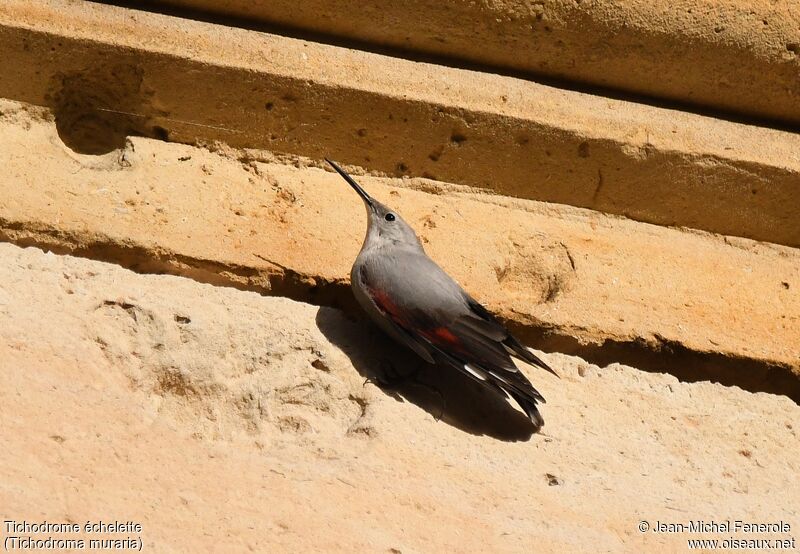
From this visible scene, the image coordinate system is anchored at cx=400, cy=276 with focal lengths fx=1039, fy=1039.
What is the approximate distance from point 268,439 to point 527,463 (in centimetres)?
75

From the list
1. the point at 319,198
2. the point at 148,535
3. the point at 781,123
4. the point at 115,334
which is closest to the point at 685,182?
the point at 781,123

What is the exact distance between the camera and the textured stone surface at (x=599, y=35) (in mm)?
3766

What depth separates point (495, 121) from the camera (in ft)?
12.2

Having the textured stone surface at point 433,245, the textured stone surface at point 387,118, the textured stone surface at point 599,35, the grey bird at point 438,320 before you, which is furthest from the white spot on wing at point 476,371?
the textured stone surface at point 599,35

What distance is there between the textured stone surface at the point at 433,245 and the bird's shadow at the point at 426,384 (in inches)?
7.4

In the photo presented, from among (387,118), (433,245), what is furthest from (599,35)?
(433,245)

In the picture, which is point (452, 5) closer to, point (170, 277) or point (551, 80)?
point (551, 80)

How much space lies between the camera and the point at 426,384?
128 inches

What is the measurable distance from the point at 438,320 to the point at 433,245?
1.88 feet

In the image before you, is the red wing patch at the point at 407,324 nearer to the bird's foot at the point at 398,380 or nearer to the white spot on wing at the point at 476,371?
the white spot on wing at the point at 476,371

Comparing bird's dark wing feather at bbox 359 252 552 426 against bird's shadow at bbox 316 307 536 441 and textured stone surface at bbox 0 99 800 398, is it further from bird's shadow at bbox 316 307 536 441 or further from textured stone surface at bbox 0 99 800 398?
textured stone surface at bbox 0 99 800 398

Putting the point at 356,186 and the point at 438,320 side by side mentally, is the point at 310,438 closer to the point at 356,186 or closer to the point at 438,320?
the point at 438,320

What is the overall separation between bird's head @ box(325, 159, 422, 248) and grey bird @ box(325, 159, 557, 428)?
55 mm

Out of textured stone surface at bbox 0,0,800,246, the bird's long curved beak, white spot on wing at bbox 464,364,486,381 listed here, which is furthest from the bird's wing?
textured stone surface at bbox 0,0,800,246
